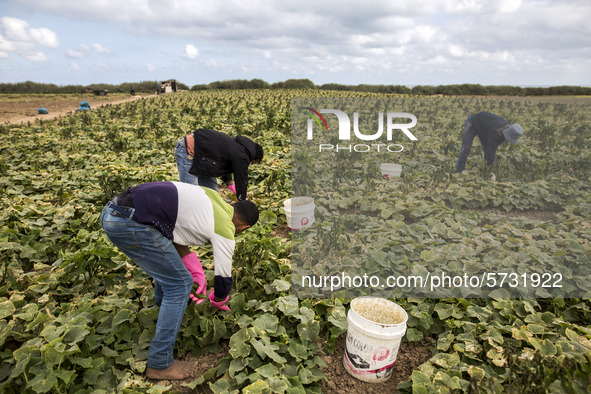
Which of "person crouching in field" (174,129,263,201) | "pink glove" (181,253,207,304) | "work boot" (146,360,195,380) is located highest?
"person crouching in field" (174,129,263,201)

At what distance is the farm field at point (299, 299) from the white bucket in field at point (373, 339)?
147mm

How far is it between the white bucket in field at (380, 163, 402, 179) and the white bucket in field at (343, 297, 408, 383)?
4463 mm

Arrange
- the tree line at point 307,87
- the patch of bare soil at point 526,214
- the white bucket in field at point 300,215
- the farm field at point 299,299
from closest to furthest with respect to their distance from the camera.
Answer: the farm field at point 299,299, the white bucket in field at point 300,215, the patch of bare soil at point 526,214, the tree line at point 307,87

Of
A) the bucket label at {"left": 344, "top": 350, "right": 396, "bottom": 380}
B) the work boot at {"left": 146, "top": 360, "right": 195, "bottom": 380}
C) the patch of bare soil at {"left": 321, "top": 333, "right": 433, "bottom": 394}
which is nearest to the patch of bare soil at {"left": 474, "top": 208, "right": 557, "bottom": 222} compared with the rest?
the patch of bare soil at {"left": 321, "top": 333, "right": 433, "bottom": 394}

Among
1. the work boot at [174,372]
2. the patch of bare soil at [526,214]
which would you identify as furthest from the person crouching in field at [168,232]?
the patch of bare soil at [526,214]

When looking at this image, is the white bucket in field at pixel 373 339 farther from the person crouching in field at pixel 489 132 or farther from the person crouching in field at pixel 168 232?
the person crouching in field at pixel 489 132

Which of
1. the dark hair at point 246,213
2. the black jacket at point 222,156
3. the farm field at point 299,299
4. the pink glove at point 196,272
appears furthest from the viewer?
the black jacket at point 222,156

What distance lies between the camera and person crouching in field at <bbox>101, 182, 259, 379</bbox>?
2.63m

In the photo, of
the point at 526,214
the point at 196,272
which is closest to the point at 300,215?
the point at 196,272

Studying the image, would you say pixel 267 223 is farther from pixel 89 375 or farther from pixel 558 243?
pixel 558 243

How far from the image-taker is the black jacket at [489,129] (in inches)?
281

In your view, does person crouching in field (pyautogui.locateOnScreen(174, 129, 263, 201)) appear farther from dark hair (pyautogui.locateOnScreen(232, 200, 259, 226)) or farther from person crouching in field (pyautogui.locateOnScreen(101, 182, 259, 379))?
person crouching in field (pyautogui.locateOnScreen(101, 182, 259, 379))

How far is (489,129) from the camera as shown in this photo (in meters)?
7.27

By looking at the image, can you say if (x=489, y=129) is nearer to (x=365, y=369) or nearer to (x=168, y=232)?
(x=365, y=369)
